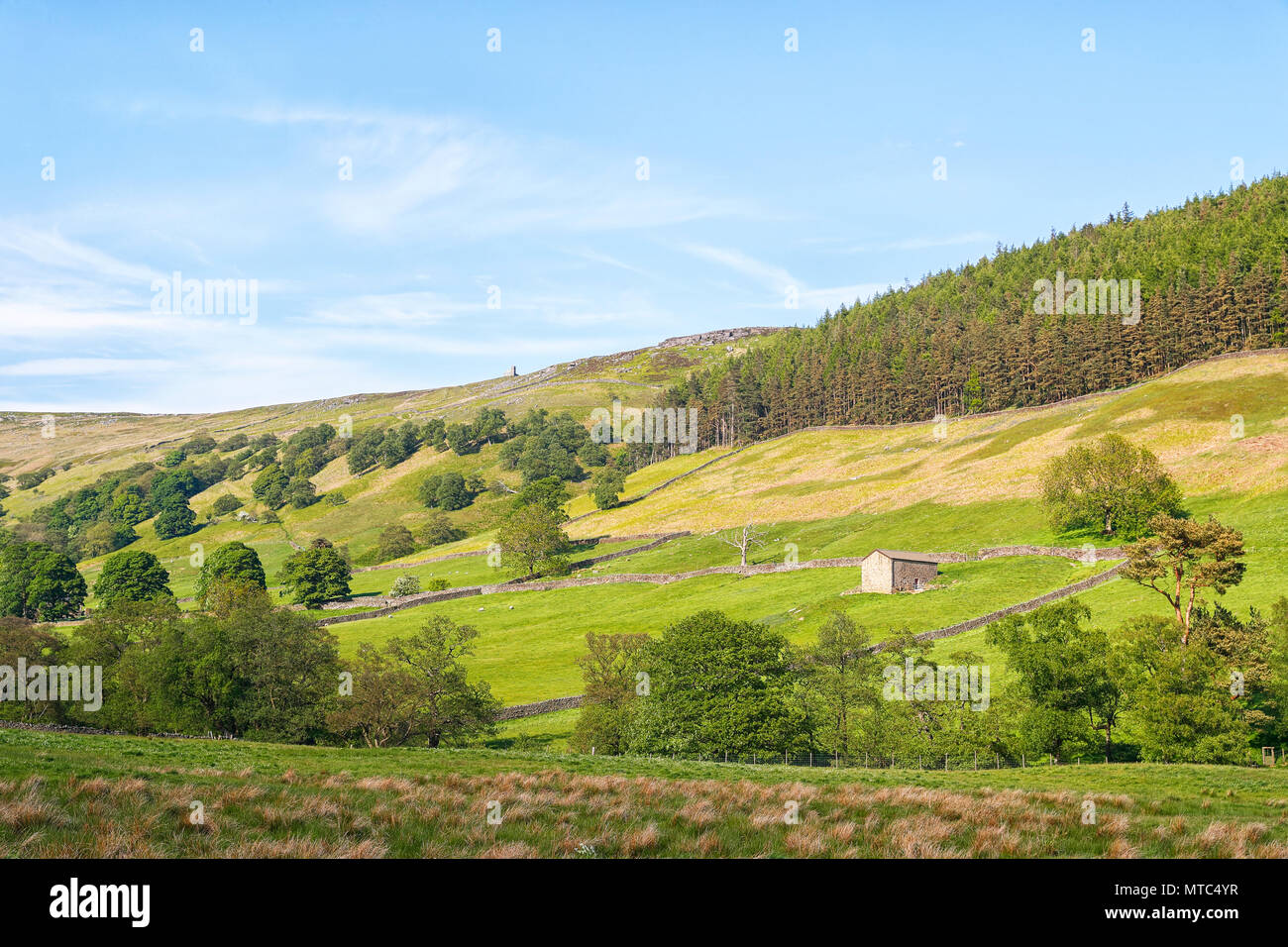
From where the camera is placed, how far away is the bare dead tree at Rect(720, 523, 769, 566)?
106562 millimetres

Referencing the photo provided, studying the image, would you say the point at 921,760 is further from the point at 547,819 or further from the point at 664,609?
the point at 664,609

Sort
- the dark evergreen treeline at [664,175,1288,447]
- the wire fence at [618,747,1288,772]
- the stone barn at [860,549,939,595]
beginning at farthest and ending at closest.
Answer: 1. the dark evergreen treeline at [664,175,1288,447]
2. the stone barn at [860,549,939,595]
3. the wire fence at [618,747,1288,772]

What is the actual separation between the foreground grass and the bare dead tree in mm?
83303

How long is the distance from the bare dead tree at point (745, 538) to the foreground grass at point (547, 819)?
83303mm

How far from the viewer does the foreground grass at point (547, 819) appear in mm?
11000

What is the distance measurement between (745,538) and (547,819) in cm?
9301

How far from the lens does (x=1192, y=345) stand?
144 meters

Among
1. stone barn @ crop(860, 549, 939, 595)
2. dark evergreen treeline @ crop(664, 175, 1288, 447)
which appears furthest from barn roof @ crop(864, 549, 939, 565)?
dark evergreen treeline @ crop(664, 175, 1288, 447)

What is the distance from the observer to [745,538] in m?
106

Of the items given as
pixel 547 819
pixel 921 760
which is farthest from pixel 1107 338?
pixel 547 819

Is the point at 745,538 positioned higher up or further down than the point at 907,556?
higher up

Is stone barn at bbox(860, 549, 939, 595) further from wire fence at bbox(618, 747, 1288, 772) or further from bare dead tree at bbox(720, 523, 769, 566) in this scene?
wire fence at bbox(618, 747, 1288, 772)

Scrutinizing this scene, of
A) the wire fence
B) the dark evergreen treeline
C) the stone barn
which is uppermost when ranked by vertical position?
the dark evergreen treeline
